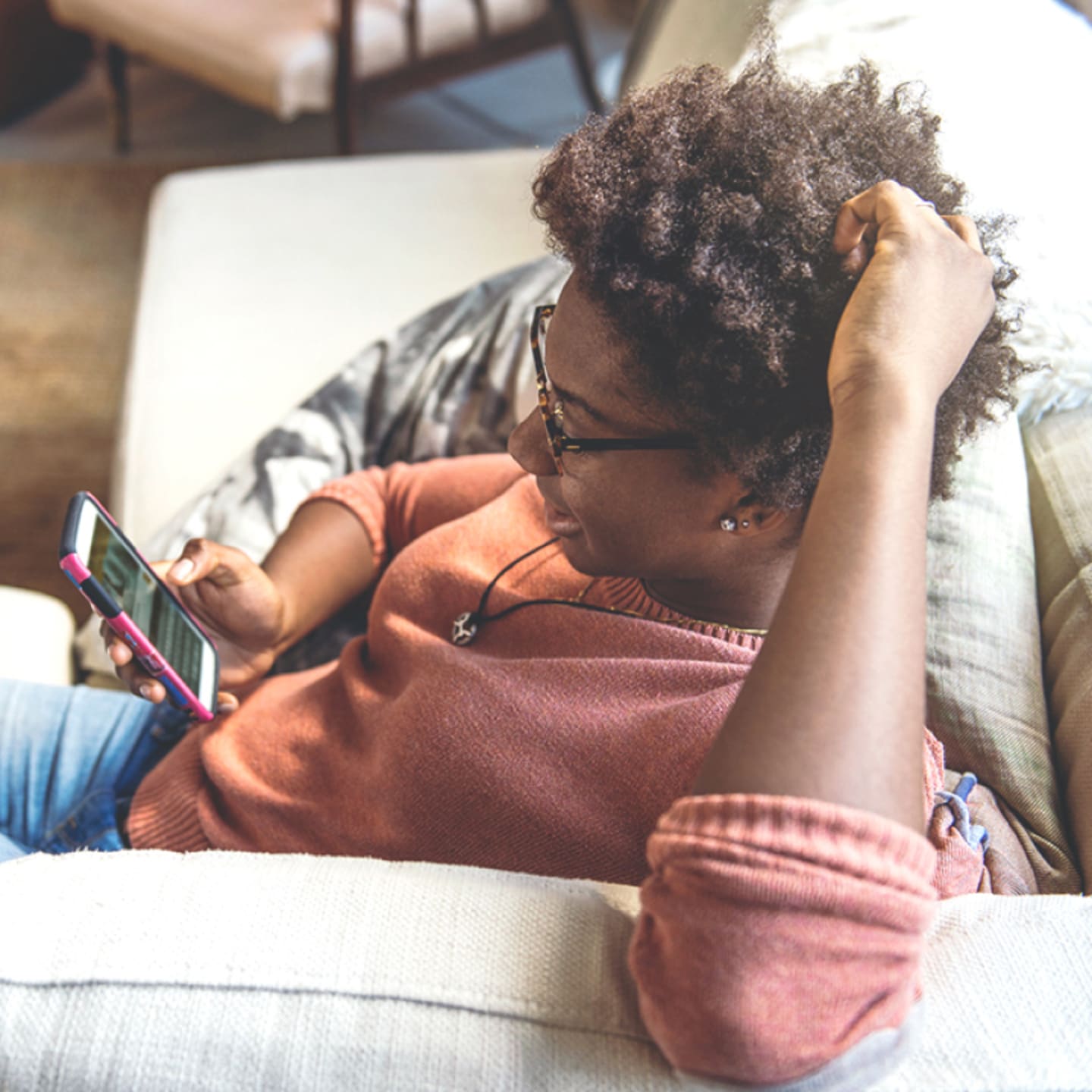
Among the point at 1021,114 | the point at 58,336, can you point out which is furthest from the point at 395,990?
the point at 58,336

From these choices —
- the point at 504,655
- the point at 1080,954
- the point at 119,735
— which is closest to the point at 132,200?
the point at 119,735

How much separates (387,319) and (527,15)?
1.24 m

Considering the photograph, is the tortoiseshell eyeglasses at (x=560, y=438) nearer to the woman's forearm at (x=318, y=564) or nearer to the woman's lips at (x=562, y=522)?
the woman's lips at (x=562, y=522)

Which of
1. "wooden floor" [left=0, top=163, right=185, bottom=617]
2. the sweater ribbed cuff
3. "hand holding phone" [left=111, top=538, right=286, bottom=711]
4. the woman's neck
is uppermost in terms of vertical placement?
the sweater ribbed cuff

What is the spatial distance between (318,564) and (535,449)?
369 millimetres

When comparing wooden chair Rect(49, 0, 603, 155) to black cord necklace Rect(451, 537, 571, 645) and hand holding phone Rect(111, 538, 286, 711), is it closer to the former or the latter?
hand holding phone Rect(111, 538, 286, 711)

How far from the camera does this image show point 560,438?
79 cm

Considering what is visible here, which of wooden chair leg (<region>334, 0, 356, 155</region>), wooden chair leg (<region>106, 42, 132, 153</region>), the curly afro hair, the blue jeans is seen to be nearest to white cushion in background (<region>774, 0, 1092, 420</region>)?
the curly afro hair

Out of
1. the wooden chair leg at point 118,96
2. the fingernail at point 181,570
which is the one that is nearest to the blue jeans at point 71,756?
the fingernail at point 181,570

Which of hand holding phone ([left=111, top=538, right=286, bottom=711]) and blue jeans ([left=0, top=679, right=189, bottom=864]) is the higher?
hand holding phone ([left=111, top=538, right=286, bottom=711])

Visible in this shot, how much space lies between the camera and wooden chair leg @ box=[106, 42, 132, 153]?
2.60 metres

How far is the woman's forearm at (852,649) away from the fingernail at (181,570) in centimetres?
52

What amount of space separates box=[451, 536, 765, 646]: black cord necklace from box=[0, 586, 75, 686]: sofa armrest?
1.71 ft

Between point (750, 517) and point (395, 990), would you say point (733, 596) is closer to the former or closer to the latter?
point (750, 517)
